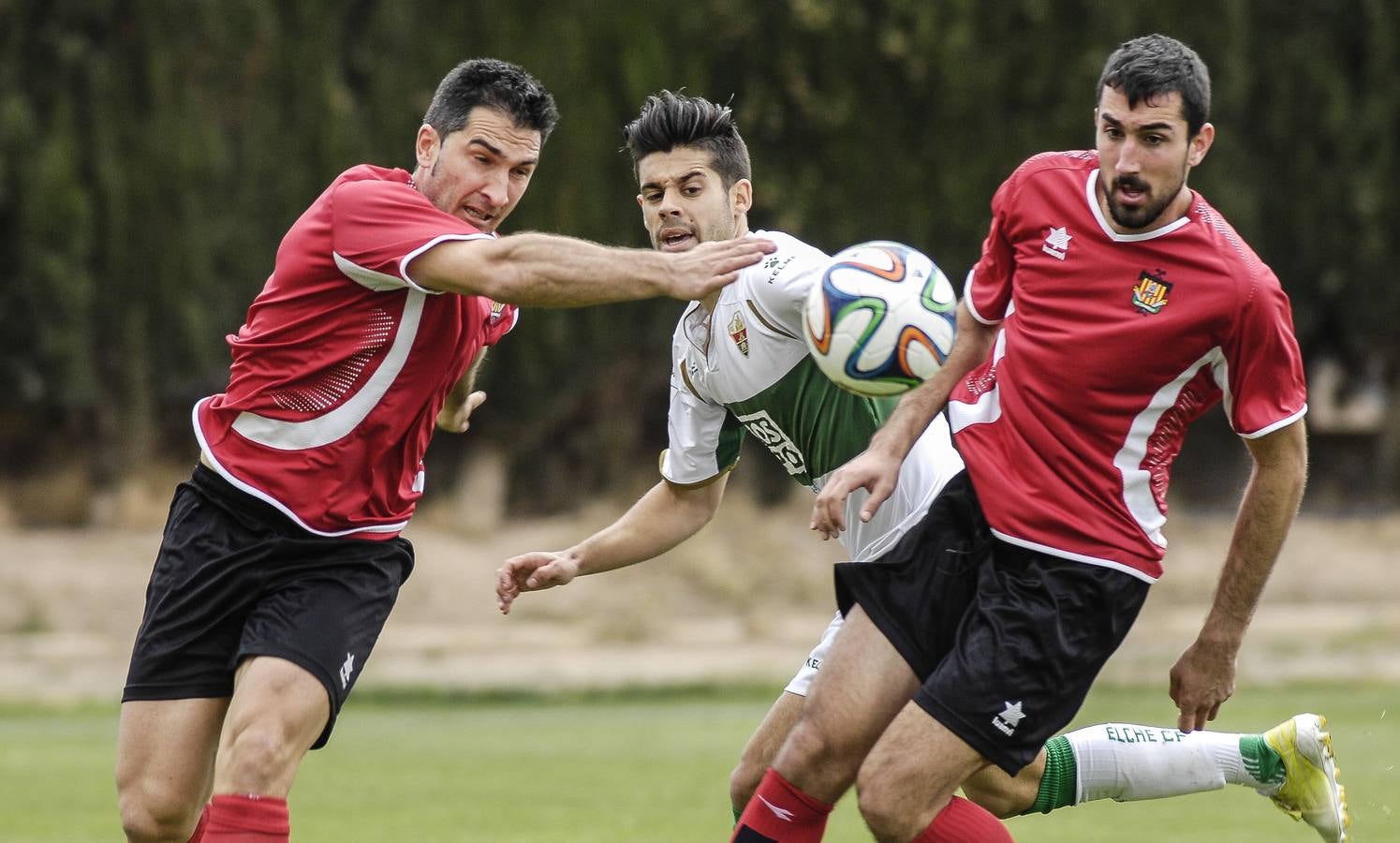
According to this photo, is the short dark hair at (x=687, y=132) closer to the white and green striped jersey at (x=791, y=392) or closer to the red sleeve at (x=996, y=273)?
the white and green striped jersey at (x=791, y=392)

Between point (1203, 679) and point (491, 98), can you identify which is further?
point (491, 98)

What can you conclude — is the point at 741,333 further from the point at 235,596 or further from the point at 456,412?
the point at 235,596

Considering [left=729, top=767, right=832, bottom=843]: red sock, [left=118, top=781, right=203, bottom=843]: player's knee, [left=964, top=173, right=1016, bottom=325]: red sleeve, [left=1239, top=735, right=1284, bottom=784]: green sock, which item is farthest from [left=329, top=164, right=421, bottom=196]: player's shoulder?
[left=1239, top=735, right=1284, bottom=784]: green sock

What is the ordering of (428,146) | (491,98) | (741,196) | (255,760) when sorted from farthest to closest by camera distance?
(741,196) → (428,146) → (491,98) → (255,760)

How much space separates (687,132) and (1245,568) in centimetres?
188

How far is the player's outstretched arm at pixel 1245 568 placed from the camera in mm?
4398

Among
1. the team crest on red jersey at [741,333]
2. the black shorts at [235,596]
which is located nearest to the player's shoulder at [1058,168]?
the team crest on red jersey at [741,333]

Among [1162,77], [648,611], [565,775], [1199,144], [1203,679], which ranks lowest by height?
[648,611]

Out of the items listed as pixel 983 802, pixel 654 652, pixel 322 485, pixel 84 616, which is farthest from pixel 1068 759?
pixel 84 616

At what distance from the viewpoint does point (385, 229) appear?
15.0ft

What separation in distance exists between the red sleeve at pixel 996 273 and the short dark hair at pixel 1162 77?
1.39ft

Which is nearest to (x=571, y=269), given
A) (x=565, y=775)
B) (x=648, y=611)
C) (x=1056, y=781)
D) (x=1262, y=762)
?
(x=1056, y=781)

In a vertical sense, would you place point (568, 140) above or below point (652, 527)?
above

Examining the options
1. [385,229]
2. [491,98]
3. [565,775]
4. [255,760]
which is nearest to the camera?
[255,760]
